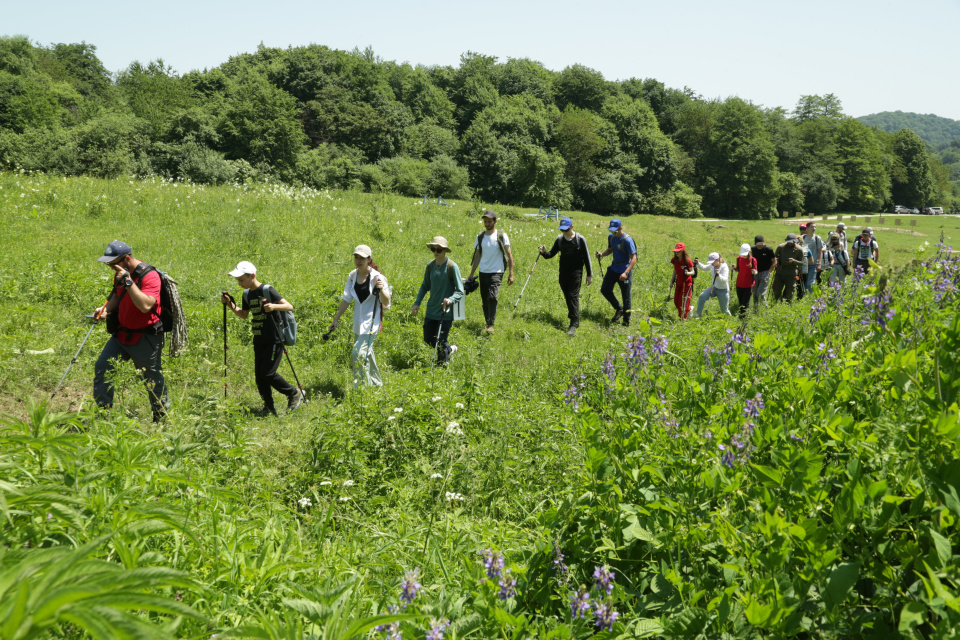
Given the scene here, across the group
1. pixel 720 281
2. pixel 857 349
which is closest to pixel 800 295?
pixel 720 281

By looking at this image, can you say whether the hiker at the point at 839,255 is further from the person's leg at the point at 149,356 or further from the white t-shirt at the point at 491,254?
the person's leg at the point at 149,356

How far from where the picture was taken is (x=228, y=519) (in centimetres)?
348

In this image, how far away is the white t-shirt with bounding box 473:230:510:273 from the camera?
1064 cm

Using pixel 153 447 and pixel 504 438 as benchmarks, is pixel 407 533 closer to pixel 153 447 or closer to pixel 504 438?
pixel 153 447

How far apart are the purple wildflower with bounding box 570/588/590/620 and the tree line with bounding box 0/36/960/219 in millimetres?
50386

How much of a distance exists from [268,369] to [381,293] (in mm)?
1670

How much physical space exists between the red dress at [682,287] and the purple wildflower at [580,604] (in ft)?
34.8

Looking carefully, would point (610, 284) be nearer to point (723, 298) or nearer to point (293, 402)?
point (723, 298)

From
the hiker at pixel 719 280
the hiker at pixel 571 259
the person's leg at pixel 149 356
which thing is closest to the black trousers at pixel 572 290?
the hiker at pixel 571 259

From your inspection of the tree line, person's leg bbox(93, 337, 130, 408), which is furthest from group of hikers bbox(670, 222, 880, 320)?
the tree line

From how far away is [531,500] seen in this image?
4703 millimetres

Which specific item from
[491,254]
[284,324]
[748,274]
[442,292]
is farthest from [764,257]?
[284,324]

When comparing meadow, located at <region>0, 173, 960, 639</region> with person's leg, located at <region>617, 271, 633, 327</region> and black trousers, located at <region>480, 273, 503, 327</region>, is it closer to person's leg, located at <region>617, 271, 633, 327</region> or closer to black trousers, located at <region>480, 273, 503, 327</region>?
black trousers, located at <region>480, 273, 503, 327</region>

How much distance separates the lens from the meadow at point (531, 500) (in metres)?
2.05
